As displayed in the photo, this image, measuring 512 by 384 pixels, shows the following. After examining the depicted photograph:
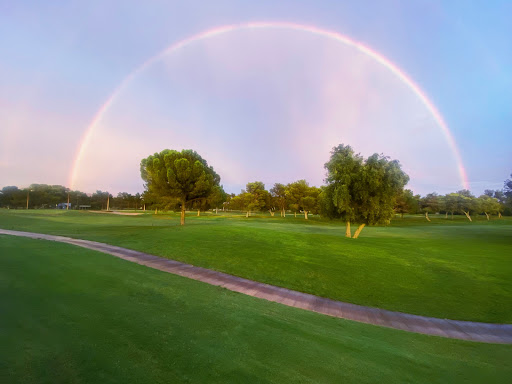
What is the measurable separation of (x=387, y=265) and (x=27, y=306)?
51.4 feet

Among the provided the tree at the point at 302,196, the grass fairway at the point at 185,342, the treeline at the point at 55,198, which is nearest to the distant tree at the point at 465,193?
the tree at the point at 302,196

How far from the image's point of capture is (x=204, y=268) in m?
12.4

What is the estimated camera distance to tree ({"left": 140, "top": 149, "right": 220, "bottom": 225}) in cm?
3005

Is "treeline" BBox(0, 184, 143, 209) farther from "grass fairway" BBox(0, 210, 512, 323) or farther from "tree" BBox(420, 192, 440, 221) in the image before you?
"tree" BBox(420, 192, 440, 221)

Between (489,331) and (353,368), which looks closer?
(353,368)

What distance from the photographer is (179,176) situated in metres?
30.2

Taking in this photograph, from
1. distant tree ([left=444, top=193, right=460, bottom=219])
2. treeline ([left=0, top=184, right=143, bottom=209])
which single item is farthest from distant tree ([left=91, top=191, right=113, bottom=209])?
distant tree ([left=444, top=193, right=460, bottom=219])

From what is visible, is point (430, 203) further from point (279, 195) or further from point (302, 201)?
point (279, 195)

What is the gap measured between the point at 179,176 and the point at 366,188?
68.8 feet

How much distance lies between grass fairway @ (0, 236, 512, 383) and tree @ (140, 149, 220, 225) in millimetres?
22875

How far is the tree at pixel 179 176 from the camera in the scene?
3005 centimetres

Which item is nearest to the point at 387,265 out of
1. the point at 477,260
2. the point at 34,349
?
the point at 477,260

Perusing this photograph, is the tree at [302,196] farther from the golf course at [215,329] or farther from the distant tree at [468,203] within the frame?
the golf course at [215,329]

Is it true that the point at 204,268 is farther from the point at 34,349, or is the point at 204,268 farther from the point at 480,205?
the point at 480,205
